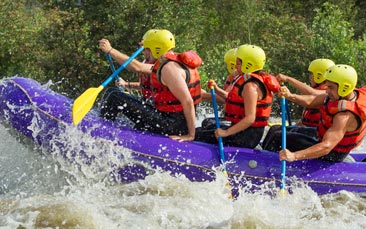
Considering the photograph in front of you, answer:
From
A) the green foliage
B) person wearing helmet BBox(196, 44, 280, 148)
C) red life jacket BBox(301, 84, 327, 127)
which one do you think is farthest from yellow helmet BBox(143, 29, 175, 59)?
the green foliage

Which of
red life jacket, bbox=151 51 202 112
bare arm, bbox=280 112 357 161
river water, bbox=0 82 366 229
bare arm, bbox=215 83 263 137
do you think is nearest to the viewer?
river water, bbox=0 82 366 229

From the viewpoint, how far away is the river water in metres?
5.07

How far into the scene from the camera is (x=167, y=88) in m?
5.71

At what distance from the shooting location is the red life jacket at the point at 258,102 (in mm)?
5562

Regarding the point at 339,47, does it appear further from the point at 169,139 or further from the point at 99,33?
the point at 169,139

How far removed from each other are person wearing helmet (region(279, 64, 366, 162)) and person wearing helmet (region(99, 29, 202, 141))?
84 centimetres

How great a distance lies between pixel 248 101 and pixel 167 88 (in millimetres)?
762

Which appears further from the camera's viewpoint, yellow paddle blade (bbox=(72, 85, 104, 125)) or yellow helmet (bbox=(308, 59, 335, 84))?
yellow helmet (bbox=(308, 59, 335, 84))

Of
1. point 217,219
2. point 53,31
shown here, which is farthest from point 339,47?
point 217,219

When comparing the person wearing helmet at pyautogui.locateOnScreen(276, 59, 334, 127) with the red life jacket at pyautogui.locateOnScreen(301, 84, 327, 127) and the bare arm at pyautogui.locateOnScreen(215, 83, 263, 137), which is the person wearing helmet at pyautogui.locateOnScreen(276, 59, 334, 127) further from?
the bare arm at pyautogui.locateOnScreen(215, 83, 263, 137)

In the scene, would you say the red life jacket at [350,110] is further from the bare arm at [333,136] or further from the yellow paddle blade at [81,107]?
the yellow paddle blade at [81,107]

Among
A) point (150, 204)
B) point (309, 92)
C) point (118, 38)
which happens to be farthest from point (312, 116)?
point (118, 38)

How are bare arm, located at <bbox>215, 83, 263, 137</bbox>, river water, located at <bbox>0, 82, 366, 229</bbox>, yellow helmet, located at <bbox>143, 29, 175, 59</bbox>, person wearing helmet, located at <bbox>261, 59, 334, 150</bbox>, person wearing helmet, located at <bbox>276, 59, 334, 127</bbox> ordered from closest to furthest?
river water, located at <bbox>0, 82, 366, 229</bbox>
bare arm, located at <bbox>215, 83, 263, 137</bbox>
yellow helmet, located at <bbox>143, 29, 175, 59</bbox>
person wearing helmet, located at <bbox>261, 59, 334, 150</bbox>
person wearing helmet, located at <bbox>276, 59, 334, 127</bbox>

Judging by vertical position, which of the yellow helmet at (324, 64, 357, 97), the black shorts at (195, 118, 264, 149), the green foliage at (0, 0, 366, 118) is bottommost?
the black shorts at (195, 118, 264, 149)
